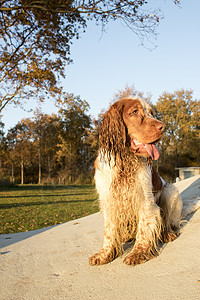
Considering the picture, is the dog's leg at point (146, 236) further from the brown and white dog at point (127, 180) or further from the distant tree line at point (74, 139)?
the distant tree line at point (74, 139)

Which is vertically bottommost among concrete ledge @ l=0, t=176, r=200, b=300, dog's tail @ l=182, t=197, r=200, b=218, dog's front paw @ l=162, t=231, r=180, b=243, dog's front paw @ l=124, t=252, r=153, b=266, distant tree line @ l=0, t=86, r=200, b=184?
concrete ledge @ l=0, t=176, r=200, b=300

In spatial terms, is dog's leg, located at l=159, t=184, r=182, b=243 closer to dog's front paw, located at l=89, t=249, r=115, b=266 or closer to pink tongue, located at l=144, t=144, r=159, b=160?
dog's front paw, located at l=89, t=249, r=115, b=266

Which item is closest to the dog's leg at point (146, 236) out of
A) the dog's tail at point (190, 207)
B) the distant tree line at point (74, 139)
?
the dog's tail at point (190, 207)

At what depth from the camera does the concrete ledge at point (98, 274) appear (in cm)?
202

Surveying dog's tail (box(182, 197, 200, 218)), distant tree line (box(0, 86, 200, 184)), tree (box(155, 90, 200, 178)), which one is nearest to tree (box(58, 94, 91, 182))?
distant tree line (box(0, 86, 200, 184))

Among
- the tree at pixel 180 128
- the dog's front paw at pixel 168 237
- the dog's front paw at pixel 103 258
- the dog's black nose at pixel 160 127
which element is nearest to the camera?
the dog's black nose at pixel 160 127

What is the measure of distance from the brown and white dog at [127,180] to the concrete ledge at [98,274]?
18cm

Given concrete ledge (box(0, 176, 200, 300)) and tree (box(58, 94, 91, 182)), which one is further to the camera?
tree (box(58, 94, 91, 182))

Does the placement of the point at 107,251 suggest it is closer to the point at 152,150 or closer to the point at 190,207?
the point at 152,150

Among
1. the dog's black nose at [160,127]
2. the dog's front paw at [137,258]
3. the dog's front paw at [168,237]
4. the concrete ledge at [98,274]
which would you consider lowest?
the concrete ledge at [98,274]

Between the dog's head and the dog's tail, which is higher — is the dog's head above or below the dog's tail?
above

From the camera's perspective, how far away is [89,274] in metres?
2.49

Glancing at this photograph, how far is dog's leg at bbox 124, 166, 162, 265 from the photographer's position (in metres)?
2.58

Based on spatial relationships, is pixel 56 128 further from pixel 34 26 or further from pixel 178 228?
pixel 178 228
